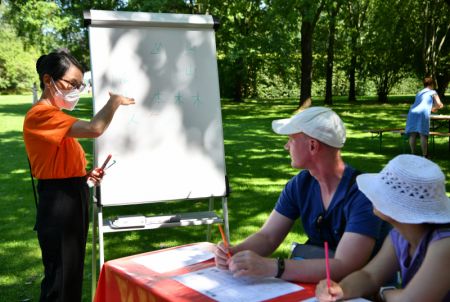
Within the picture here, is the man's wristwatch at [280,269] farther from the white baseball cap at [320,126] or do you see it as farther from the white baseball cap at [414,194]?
the white baseball cap at [320,126]

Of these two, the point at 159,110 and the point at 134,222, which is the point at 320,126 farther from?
the point at 159,110

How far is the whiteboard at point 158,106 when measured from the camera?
3.84 metres

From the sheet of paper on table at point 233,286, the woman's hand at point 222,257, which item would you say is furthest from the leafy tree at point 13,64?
the sheet of paper on table at point 233,286

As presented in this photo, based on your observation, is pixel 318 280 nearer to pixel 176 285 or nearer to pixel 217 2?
pixel 176 285

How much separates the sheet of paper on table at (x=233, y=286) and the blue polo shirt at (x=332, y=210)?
1.45 ft

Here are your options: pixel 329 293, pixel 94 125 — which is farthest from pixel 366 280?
pixel 94 125

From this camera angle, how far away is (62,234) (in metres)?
2.97

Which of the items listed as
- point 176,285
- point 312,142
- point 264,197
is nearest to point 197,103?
point 312,142

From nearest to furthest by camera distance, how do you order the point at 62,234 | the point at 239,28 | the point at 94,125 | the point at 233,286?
the point at 233,286 → the point at 94,125 → the point at 62,234 → the point at 239,28

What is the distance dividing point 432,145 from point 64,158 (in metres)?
10.0

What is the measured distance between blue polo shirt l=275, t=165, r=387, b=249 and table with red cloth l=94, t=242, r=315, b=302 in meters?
0.39

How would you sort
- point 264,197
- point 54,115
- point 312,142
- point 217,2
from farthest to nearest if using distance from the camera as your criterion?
1. point 217,2
2. point 264,197
3. point 54,115
4. point 312,142

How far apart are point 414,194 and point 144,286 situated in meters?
1.03

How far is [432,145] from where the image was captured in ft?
37.0
